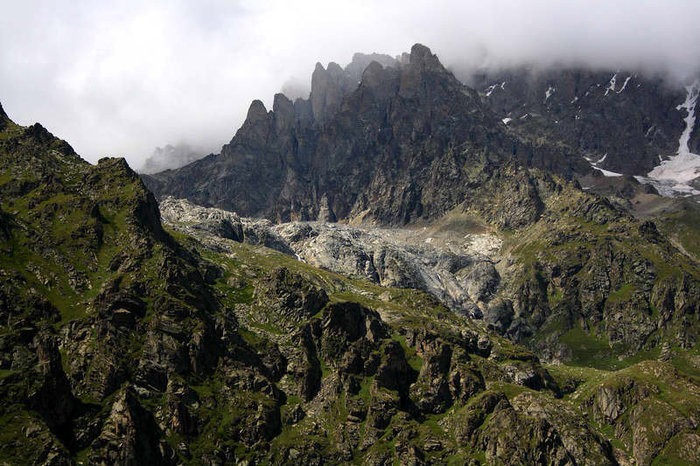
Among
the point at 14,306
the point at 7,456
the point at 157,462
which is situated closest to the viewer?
the point at 7,456

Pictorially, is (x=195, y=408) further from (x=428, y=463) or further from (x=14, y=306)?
(x=428, y=463)

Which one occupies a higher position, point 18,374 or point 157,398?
point 18,374

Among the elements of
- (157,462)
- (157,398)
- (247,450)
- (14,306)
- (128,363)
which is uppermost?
(14,306)

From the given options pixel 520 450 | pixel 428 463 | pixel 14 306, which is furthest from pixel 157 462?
pixel 520 450

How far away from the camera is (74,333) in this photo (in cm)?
19975

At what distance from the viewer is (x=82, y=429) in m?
170

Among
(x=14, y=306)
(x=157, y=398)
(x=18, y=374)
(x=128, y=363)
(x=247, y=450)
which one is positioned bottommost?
(x=247, y=450)

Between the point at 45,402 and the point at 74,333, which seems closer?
the point at 45,402

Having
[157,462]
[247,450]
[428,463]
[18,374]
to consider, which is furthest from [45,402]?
[428,463]

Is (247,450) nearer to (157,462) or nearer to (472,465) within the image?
(157,462)

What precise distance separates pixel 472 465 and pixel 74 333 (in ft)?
430

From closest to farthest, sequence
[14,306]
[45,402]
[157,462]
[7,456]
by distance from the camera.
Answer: [7,456] → [45,402] → [157,462] → [14,306]

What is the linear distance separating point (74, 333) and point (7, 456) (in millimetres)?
59276

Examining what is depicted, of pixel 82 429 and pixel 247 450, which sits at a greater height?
pixel 82 429
